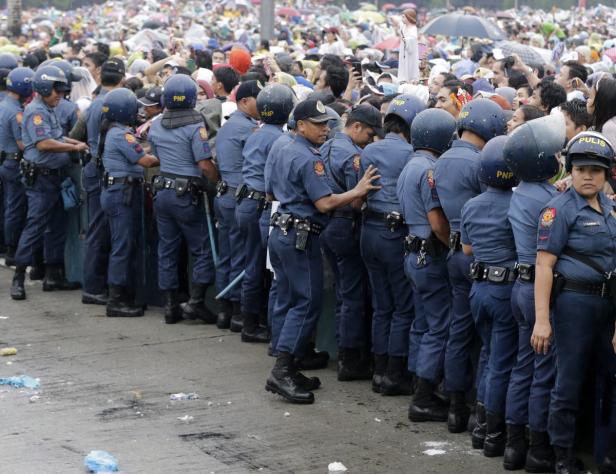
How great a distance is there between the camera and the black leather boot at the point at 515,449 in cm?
715

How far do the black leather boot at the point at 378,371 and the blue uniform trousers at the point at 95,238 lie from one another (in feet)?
12.9

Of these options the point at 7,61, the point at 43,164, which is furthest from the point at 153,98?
the point at 7,61

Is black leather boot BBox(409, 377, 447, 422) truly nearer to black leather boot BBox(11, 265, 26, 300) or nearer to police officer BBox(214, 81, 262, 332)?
police officer BBox(214, 81, 262, 332)

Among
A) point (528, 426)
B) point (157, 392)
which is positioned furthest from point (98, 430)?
point (528, 426)

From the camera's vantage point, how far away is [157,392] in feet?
29.2

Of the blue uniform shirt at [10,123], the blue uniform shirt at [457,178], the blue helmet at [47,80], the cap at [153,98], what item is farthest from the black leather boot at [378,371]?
the blue uniform shirt at [10,123]

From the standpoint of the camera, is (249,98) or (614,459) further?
(249,98)

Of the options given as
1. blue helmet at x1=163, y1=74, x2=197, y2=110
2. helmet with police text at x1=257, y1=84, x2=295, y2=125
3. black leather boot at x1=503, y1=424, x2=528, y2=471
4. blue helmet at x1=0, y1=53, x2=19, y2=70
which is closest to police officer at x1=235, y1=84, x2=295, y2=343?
helmet with police text at x1=257, y1=84, x2=295, y2=125

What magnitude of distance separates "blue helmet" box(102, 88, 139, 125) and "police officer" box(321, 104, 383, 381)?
269 centimetres

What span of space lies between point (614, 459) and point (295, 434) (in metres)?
2.09

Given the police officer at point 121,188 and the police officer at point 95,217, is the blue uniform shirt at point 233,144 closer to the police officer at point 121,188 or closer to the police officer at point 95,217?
the police officer at point 121,188

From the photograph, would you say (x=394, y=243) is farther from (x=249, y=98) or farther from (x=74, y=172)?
(x=74, y=172)

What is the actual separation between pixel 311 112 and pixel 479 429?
254cm

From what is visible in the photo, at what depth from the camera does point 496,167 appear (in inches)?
287
